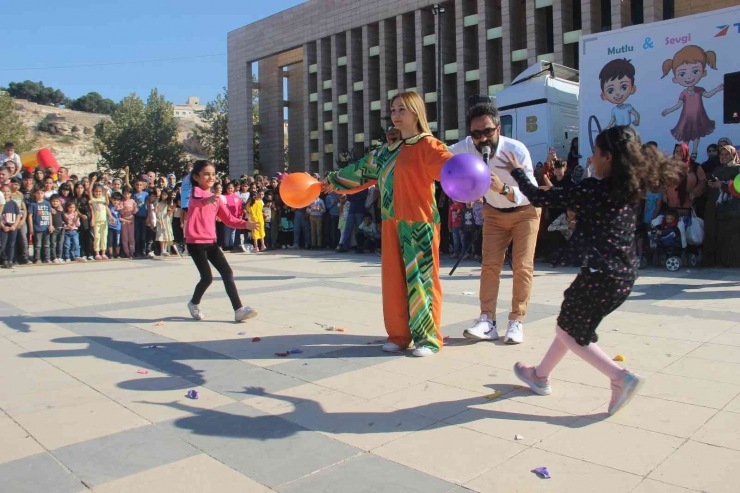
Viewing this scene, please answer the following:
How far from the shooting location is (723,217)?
1085 cm

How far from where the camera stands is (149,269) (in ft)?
41.7

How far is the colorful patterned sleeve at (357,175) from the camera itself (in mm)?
5594

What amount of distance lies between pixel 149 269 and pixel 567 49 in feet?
77.6

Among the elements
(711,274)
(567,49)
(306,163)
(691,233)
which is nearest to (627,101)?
(691,233)

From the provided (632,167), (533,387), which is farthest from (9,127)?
(632,167)

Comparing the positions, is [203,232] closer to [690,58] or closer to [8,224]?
[8,224]

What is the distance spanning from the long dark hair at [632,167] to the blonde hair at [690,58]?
365 inches

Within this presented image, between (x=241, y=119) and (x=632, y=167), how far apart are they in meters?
44.8

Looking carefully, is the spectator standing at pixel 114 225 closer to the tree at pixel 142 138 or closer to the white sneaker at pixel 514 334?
the white sneaker at pixel 514 334

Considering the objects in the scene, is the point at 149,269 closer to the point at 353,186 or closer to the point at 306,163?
the point at 353,186

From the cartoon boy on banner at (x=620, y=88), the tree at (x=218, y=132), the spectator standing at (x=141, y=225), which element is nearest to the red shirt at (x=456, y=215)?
the cartoon boy on banner at (x=620, y=88)

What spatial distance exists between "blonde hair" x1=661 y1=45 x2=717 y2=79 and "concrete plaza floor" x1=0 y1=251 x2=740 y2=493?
5884mm

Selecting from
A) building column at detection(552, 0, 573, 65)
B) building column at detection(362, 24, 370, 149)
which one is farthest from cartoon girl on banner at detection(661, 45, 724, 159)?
building column at detection(362, 24, 370, 149)

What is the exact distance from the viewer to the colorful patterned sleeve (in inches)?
220
